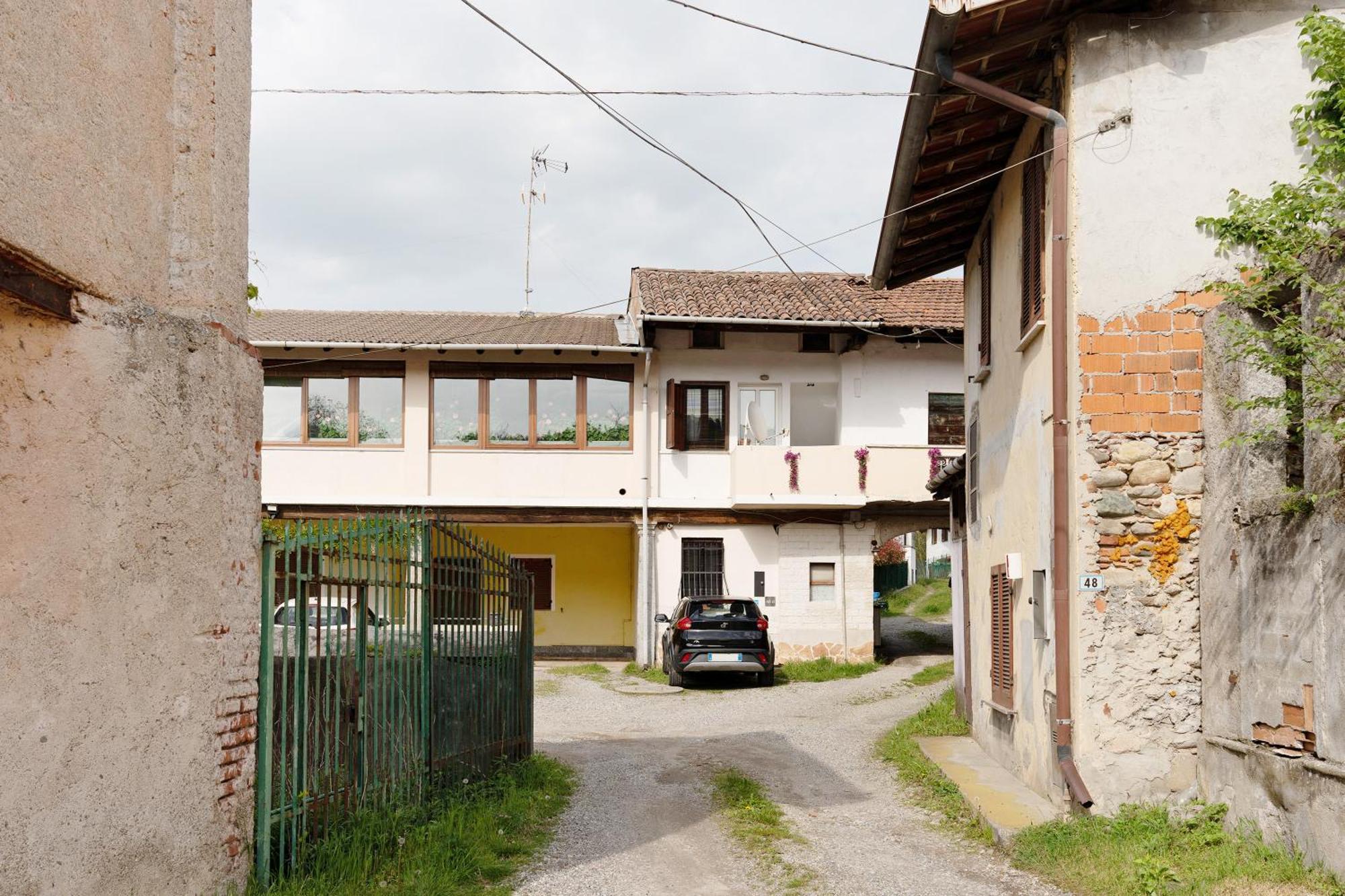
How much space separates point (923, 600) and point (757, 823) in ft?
101

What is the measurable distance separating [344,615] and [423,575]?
1180mm

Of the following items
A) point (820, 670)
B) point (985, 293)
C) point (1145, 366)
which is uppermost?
point (985, 293)

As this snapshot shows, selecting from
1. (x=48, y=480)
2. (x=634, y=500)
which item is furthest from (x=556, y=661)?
(x=48, y=480)

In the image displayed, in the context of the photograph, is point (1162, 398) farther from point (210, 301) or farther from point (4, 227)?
point (4, 227)

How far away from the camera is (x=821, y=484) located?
80.3 ft

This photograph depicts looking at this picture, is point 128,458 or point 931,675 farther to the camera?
point 931,675

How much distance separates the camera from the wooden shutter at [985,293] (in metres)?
12.9

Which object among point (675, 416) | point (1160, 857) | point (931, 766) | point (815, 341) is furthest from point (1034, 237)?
point (815, 341)

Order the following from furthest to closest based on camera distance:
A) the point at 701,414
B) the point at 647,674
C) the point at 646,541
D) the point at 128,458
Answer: the point at 701,414 → the point at 646,541 → the point at 647,674 → the point at 128,458

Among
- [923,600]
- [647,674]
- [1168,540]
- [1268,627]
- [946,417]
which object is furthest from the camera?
[923,600]

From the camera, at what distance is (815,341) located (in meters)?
25.7

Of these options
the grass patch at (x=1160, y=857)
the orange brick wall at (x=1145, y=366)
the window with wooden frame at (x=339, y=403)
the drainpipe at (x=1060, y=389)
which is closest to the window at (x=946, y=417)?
the window with wooden frame at (x=339, y=403)

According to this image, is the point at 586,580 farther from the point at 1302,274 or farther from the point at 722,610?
the point at 1302,274

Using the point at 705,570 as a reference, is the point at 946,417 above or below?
above
